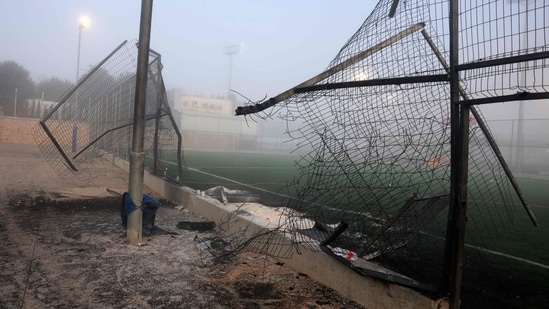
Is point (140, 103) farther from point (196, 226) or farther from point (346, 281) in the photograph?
point (346, 281)

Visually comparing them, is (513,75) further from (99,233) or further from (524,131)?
(524,131)

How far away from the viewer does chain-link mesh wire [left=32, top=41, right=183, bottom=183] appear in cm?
716

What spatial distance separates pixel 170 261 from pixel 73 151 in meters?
4.77

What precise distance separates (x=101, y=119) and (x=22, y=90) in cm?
4417

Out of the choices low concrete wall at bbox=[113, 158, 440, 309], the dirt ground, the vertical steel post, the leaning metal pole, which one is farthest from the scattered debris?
the vertical steel post

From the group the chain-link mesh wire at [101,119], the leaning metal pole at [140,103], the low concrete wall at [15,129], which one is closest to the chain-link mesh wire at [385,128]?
the leaning metal pole at [140,103]

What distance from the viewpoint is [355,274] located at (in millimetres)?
3781

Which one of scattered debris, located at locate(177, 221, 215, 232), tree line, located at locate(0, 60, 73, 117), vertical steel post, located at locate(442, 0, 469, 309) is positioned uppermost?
tree line, located at locate(0, 60, 73, 117)

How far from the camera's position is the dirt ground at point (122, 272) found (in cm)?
362

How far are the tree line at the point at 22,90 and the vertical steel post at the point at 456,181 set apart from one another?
34.0 m

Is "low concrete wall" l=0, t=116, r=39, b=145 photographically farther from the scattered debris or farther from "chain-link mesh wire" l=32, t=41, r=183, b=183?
the scattered debris

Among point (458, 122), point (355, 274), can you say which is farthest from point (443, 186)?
point (355, 274)

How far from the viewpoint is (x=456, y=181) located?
9.74 ft

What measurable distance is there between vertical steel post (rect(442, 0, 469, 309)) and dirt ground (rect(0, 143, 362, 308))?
107 centimetres
